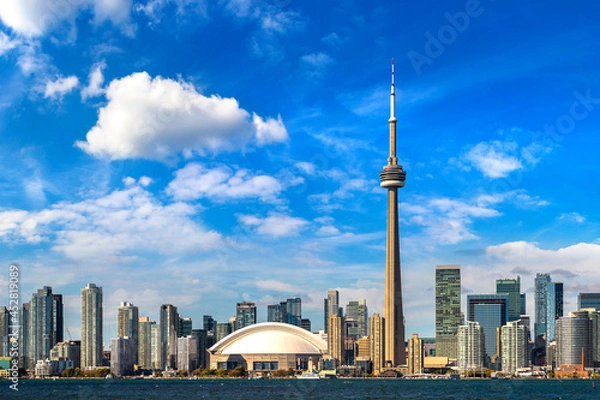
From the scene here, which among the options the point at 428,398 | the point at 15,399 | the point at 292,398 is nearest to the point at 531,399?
the point at 428,398

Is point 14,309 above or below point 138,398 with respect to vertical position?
above

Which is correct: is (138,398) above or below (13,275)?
below

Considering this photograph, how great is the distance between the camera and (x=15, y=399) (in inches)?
4958

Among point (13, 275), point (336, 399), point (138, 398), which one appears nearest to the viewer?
point (13, 275)

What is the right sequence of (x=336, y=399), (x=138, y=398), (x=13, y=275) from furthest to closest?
(x=138, y=398)
(x=336, y=399)
(x=13, y=275)

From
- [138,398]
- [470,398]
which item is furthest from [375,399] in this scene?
[138,398]

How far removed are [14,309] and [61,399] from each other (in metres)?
73.4

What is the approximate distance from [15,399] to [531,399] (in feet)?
242

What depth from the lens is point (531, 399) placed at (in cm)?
12838

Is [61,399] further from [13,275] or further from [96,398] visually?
[13,275]

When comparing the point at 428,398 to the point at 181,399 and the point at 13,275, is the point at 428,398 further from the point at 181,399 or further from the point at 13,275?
the point at 13,275

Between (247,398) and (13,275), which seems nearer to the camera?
(13,275)

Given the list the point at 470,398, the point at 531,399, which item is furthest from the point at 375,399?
the point at 531,399

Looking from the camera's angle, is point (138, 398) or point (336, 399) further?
point (138, 398)
